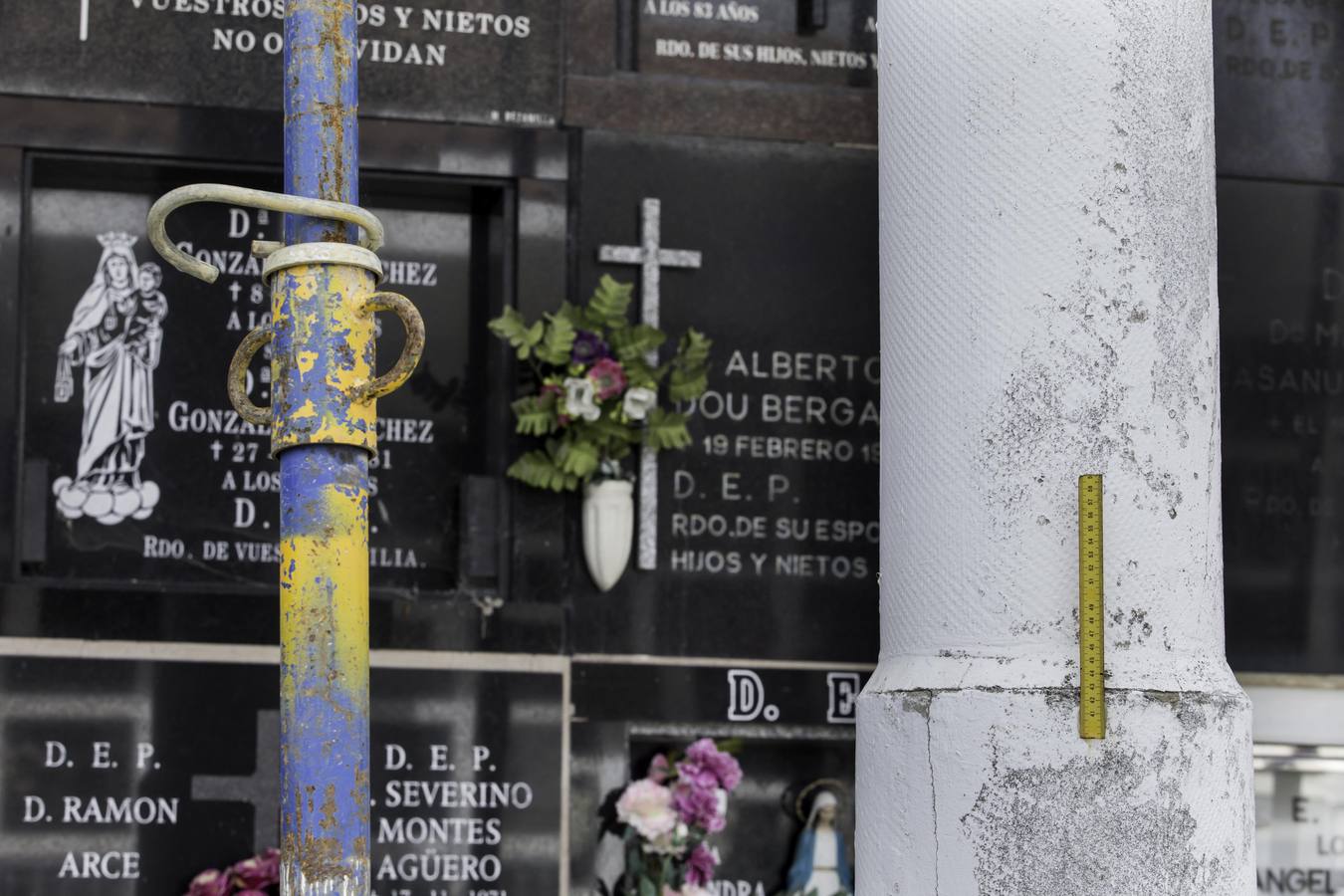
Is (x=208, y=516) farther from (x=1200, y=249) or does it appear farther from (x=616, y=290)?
(x=1200, y=249)

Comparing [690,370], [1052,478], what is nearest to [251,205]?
[1052,478]

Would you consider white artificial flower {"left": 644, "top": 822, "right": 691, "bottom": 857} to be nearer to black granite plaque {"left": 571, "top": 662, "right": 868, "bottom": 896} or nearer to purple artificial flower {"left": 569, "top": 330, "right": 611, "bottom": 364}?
black granite plaque {"left": 571, "top": 662, "right": 868, "bottom": 896}

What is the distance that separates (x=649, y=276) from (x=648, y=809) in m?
2.16

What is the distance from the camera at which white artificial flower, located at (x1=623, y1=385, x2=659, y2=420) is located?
8555 millimetres

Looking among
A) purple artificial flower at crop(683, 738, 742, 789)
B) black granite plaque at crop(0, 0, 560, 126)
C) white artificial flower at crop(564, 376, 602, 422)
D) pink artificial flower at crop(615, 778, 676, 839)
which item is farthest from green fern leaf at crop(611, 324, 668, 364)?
pink artificial flower at crop(615, 778, 676, 839)

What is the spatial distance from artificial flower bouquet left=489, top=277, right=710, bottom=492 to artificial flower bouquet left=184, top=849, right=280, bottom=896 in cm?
179

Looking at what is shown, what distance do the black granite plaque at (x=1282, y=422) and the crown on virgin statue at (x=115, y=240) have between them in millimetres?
4616

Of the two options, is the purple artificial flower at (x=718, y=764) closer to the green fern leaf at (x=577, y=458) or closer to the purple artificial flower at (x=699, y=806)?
the purple artificial flower at (x=699, y=806)

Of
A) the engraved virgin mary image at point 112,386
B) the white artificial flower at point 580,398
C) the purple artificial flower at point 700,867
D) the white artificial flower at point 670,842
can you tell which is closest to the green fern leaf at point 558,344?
the white artificial flower at point 580,398

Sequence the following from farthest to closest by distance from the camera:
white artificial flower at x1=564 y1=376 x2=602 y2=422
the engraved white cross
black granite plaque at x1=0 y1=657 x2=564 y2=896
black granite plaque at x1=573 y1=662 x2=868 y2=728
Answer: the engraved white cross → black granite plaque at x1=573 y1=662 x2=868 y2=728 → white artificial flower at x1=564 y1=376 x2=602 y2=422 → black granite plaque at x1=0 y1=657 x2=564 y2=896

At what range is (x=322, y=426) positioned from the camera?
15.6 feet

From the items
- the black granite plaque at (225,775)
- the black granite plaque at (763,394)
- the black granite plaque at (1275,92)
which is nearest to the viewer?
the black granite plaque at (225,775)

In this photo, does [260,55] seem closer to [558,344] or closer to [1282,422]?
[558,344]

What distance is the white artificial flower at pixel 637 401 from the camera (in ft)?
28.1
